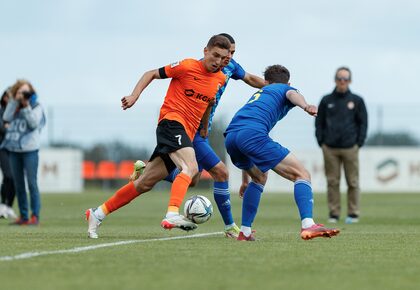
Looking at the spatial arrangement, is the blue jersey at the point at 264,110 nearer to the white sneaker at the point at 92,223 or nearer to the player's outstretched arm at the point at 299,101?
the player's outstretched arm at the point at 299,101

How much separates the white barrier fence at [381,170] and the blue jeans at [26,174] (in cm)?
2026

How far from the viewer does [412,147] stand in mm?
39000

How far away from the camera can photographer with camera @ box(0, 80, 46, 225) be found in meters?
15.6

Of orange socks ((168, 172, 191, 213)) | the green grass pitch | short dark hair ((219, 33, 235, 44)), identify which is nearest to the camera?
the green grass pitch

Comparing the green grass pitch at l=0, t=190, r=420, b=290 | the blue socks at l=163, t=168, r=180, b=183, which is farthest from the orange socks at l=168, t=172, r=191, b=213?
the blue socks at l=163, t=168, r=180, b=183

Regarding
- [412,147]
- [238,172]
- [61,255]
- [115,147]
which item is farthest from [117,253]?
[115,147]

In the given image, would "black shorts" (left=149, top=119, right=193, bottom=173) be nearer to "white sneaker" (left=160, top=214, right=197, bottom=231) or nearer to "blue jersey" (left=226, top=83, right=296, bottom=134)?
"blue jersey" (left=226, top=83, right=296, bottom=134)

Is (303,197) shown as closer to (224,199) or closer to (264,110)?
(264,110)

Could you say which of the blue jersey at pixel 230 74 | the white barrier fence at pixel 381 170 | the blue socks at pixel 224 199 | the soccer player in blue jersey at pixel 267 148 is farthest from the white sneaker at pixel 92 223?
the white barrier fence at pixel 381 170

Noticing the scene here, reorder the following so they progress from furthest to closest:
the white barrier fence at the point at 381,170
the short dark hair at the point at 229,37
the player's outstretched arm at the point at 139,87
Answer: the white barrier fence at the point at 381,170 → the short dark hair at the point at 229,37 → the player's outstretched arm at the point at 139,87

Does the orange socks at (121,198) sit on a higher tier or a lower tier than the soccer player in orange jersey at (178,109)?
lower

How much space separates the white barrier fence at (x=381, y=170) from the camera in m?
35.7

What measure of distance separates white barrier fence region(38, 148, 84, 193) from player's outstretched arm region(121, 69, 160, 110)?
27.3 m

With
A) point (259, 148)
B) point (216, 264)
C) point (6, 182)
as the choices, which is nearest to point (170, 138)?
point (259, 148)
